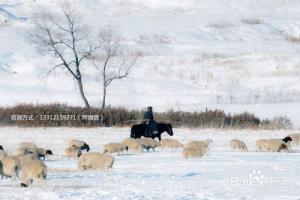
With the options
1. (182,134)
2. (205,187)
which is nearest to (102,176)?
(205,187)

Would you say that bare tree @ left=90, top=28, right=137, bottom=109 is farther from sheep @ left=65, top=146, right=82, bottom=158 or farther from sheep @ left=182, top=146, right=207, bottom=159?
sheep @ left=182, top=146, right=207, bottom=159

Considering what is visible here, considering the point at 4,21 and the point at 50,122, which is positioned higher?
the point at 4,21

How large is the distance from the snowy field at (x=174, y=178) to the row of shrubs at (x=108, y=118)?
25.2 feet

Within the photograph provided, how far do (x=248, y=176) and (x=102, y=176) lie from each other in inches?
109

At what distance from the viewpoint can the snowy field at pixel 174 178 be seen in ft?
40.0

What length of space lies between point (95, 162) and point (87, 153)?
271mm

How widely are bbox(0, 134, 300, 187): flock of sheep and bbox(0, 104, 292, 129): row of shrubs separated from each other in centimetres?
643

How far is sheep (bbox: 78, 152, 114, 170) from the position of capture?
1567cm

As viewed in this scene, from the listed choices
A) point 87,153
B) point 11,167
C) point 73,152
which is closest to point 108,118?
point 73,152

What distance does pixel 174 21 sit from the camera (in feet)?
217

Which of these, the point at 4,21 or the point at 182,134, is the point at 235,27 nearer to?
the point at 4,21

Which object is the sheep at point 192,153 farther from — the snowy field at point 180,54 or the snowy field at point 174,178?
the snowy field at point 180,54

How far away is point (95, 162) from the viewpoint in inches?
620

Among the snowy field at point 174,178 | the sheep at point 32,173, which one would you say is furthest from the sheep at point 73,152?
the sheep at point 32,173
